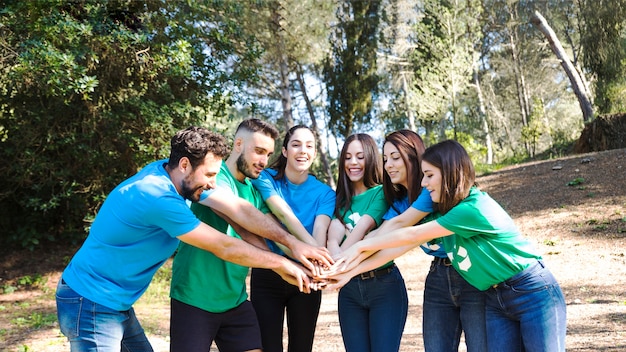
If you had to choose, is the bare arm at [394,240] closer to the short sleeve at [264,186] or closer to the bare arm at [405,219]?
the bare arm at [405,219]

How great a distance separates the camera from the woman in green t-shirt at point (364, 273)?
3.25 meters

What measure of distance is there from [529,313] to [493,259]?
31 centimetres

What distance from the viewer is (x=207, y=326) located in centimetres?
304

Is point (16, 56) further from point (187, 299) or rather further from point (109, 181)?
point (187, 299)

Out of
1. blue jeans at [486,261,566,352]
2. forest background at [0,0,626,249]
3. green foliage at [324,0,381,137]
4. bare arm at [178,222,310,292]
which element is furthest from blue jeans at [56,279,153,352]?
green foliage at [324,0,381,137]

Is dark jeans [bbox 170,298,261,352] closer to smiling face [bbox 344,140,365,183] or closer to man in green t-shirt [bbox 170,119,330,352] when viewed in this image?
man in green t-shirt [bbox 170,119,330,352]

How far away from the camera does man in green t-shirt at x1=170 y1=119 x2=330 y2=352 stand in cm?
302

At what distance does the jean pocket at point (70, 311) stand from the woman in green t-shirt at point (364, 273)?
1481 millimetres

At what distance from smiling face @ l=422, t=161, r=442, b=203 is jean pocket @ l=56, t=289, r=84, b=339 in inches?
72.5

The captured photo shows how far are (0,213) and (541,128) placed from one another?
1601 centimetres

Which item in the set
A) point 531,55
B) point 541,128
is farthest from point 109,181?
point 531,55

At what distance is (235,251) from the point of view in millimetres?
2883

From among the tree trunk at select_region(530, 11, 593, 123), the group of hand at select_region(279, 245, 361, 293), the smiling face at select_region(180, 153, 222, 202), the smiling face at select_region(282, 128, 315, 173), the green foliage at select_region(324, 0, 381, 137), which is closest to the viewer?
the smiling face at select_region(180, 153, 222, 202)

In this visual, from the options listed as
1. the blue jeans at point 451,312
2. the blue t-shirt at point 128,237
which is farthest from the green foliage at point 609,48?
the blue t-shirt at point 128,237
